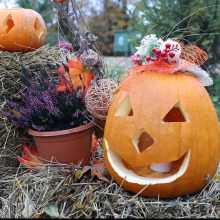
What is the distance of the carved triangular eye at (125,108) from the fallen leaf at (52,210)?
1.65ft

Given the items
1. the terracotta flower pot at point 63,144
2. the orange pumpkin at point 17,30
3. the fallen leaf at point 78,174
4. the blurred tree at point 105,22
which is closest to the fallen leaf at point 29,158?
the terracotta flower pot at point 63,144

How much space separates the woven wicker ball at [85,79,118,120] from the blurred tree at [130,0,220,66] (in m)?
2.31

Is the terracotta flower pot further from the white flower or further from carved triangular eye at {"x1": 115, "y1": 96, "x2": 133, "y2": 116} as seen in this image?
the white flower

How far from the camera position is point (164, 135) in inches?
61.6

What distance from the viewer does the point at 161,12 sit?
Result: 4.41 meters

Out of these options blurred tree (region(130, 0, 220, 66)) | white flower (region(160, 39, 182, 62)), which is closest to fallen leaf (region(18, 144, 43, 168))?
white flower (region(160, 39, 182, 62))

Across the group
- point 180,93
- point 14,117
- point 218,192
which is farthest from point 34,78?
point 218,192

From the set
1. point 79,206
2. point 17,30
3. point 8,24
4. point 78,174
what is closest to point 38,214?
point 79,206

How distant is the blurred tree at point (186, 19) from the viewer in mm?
4160

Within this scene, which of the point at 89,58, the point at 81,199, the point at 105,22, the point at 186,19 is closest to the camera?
the point at 81,199

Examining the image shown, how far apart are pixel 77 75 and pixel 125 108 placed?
1.62ft

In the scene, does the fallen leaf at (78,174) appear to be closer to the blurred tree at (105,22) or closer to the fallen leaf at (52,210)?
the fallen leaf at (52,210)

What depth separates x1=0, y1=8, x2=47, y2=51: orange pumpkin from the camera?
2326 millimetres

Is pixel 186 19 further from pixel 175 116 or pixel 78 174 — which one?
pixel 78 174
